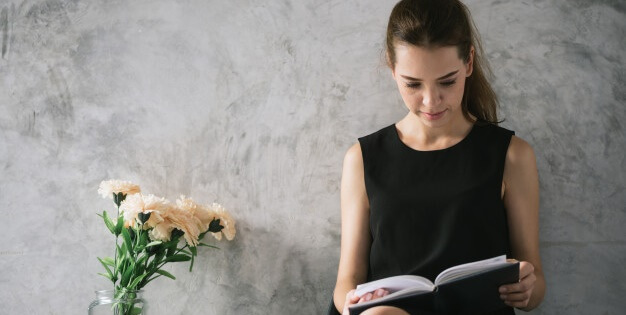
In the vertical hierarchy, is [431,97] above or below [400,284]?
above

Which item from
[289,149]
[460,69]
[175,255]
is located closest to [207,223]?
[175,255]

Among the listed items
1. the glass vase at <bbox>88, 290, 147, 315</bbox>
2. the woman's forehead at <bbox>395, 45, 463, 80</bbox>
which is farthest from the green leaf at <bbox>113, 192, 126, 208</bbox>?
the woman's forehead at <bbox>395, 45, 463, 80</bbox>

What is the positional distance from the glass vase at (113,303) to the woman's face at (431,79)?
938 mm

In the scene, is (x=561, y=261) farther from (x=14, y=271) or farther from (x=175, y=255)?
(x=14, y=271)

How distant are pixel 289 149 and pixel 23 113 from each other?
872mm

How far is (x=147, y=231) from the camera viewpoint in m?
1.84

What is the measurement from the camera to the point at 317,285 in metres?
1.98

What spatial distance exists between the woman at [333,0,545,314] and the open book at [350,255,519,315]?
0.22m

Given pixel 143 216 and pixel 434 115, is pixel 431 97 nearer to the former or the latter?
pixel 434 115

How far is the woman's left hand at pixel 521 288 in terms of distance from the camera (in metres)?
1.41

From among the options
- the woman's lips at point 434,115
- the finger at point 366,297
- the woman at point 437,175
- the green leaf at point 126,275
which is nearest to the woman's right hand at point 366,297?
the finger at point 366,297

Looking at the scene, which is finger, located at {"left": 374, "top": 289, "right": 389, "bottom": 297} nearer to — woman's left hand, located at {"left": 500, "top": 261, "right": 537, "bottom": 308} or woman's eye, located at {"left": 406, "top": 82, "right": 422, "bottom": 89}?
woman's left hand, located at {"left": 500, "top": 261, "right": 537, "bottom": 308}

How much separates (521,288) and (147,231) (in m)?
1.03

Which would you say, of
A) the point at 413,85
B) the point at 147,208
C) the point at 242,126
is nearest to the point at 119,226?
the point at 147,208
